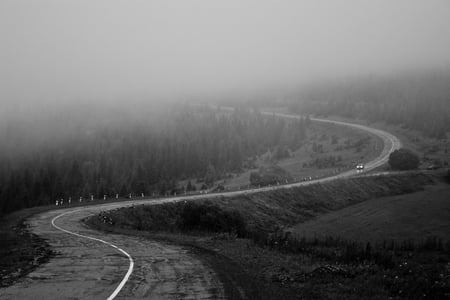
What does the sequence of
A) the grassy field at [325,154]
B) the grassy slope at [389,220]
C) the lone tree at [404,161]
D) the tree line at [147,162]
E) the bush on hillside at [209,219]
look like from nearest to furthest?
the bush on hillside at [209,219] < the grassy slope at [389,220] < the lone tree at [404,161] < the grassy field at [325,154] < the tree line at [147,162]

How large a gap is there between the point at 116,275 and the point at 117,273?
1.30 feet

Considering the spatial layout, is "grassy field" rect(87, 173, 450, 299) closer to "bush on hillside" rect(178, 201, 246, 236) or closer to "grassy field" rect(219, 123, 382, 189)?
"bush on hillside" rect(178, 201, 246, 236)

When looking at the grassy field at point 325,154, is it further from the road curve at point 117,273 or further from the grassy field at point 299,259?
the road curve at point 117,273

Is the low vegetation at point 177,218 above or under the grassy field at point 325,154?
above

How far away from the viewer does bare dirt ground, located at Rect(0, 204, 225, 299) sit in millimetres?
13641

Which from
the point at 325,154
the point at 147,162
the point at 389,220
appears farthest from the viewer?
the point at 147,162

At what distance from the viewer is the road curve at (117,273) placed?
1366cm

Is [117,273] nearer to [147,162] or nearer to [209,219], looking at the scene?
[209,219]

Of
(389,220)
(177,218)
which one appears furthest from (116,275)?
(389,220)

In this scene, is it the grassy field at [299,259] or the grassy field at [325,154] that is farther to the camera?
the grassy field at [325,154]

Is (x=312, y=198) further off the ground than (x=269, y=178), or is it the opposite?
(x=312, y=198)

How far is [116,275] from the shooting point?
16.5m

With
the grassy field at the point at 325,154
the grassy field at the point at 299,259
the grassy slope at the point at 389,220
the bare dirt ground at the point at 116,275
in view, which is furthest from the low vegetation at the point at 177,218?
the grassy field at the point at 325,154

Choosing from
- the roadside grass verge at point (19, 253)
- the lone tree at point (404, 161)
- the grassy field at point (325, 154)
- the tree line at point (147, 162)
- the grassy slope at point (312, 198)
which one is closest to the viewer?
the roadside grass verge at point (19, 253)
